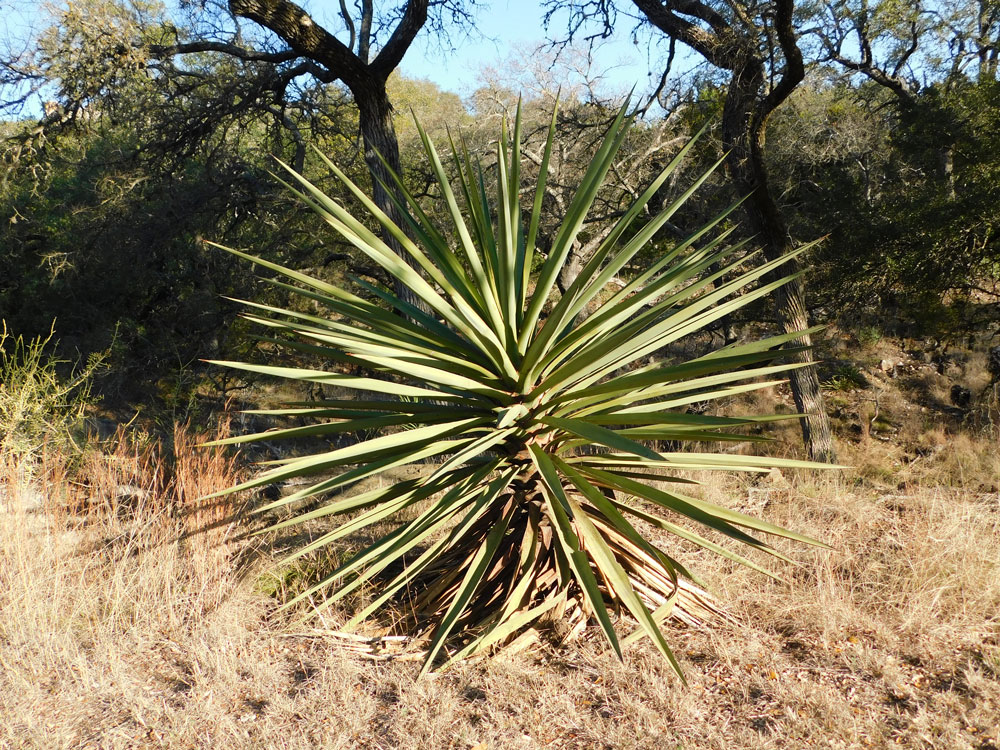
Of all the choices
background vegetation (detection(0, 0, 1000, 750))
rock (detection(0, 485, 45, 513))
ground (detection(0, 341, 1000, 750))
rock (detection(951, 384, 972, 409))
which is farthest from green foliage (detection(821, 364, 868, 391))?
Result: rock (detection(0, 485, 45, 513))

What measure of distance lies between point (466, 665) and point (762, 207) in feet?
16.9

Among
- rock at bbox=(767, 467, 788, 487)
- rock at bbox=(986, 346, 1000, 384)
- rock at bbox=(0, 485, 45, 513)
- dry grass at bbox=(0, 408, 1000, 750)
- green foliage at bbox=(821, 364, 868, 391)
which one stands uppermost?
rock at bbox=(986, 346, 1000, 384)

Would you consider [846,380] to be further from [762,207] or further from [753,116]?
[753,116]

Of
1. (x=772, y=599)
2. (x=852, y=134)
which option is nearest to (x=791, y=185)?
(x=852, y=134)

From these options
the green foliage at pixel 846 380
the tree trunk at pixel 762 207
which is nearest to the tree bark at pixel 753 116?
the tree trunk at pixel 762 207

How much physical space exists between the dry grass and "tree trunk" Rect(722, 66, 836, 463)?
7.50ft

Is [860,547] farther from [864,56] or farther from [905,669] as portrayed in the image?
[864,56]

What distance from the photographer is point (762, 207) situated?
6.58m

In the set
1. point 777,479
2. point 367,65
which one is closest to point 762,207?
point 777,479

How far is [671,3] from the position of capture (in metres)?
6.83

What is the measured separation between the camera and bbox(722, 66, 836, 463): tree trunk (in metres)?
6.41

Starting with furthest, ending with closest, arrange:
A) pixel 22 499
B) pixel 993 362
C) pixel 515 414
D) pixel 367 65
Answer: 1. pixel 993 362
2. pixel 367 65
3. pixel 22 499
4. pixel 515 414

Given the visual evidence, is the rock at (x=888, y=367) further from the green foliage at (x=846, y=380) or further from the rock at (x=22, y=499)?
the rock at (x=22, y=499)

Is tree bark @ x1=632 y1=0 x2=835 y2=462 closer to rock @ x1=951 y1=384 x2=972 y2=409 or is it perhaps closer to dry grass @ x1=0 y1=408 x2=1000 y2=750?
dry grass @ x1=0 y1=408 x2=1000 y2=750
